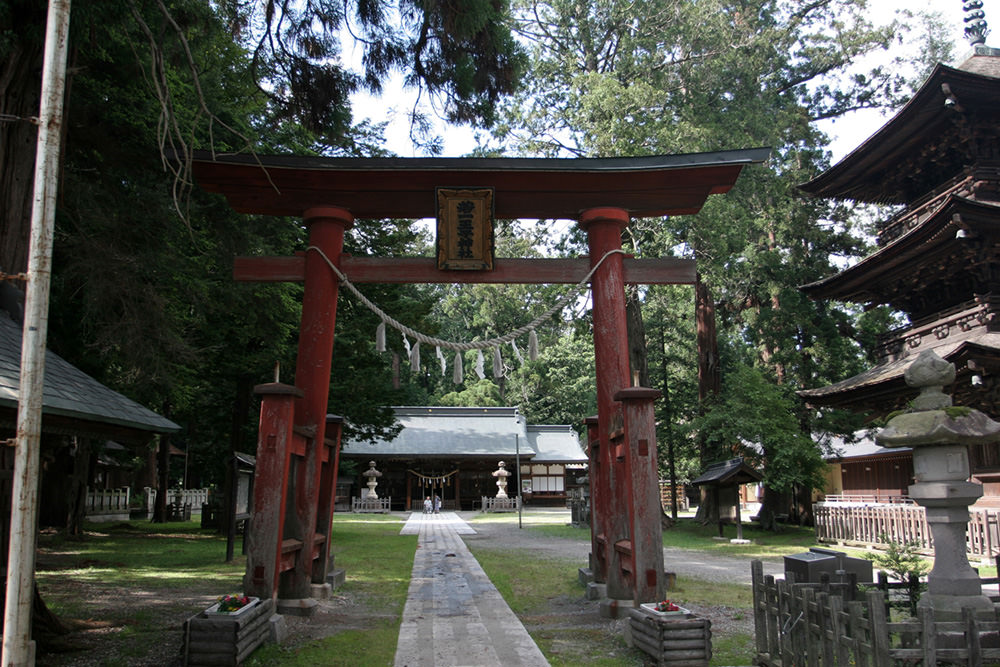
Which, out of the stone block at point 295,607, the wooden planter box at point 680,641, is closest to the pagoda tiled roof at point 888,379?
the wooden planter box at point 680,641

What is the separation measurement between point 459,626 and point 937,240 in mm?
12186

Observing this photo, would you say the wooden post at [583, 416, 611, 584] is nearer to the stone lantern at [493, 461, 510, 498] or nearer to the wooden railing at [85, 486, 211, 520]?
the wooden railing at [85, 486, 211, 520]

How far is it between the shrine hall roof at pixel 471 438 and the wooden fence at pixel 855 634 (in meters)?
28.0

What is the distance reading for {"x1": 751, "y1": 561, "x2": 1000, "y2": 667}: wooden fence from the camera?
356 centimetres

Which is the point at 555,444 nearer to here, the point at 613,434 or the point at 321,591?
the point at 321,591

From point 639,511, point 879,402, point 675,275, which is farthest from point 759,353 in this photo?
point 639,511

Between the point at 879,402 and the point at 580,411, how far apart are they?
2782 cm

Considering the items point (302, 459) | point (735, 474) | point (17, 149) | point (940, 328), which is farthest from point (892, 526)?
point (17, 149)

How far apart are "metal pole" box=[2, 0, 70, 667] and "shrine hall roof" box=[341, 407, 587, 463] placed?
1169 inches

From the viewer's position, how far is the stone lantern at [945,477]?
487 cm

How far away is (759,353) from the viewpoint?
23750 mm

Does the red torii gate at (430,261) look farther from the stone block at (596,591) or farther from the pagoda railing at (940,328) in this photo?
the pagoda railing at (940,328)

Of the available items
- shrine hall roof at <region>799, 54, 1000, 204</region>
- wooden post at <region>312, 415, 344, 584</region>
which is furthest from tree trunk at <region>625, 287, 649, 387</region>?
wooden post at <region>312, 415, 344, 584</region>

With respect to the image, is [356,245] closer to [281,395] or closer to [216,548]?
[216,548]
